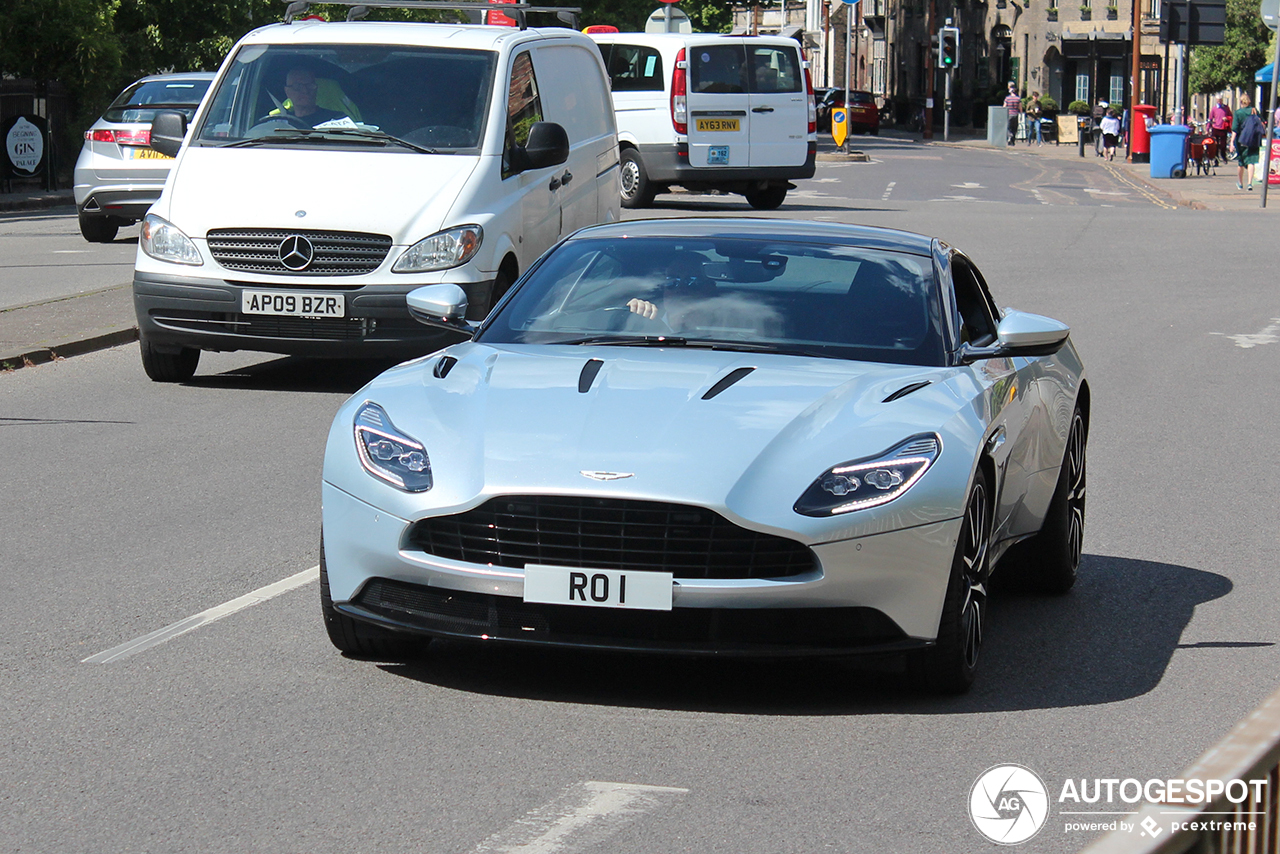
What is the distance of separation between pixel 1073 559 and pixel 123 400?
5.95m

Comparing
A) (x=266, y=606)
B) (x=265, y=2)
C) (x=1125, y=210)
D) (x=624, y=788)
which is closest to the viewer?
(x=624, y=788)

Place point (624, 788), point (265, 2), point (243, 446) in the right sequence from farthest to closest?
point (265, 2) → point (243, 446) → point (624, 788)

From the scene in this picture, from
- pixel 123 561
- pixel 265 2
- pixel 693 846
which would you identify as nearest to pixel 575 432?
pixel 693 846

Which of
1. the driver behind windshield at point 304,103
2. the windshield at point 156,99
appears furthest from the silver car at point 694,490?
the windshield at point 156,99

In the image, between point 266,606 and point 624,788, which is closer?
point 624,788

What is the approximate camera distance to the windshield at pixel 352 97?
36.4ft

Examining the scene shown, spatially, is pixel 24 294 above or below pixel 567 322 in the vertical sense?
below

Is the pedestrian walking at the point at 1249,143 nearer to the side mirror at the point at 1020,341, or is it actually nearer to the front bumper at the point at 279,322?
the front bumper at the point at 279,322

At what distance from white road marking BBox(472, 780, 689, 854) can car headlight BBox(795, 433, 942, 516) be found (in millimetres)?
877

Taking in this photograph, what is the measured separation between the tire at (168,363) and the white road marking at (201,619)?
191 inches

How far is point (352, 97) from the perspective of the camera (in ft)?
37.1

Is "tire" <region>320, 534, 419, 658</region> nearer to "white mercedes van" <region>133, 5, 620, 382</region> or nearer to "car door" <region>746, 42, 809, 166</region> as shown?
"white mercedes van" <region>133, 5, 620, 382</region>

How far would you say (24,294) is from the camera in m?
15.1

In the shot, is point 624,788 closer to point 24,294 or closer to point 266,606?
point 266,606
